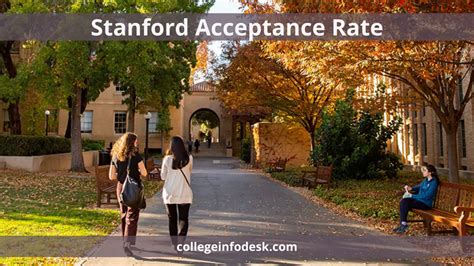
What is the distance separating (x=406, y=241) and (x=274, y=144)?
1898cm

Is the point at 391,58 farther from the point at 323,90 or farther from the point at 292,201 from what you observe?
the point at 323,90

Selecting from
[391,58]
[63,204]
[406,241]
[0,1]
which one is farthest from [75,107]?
[406,241]

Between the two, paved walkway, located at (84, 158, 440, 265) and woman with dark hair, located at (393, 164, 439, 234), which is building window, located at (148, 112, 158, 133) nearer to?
paved walkway, located at (84, 158, 440, 265)

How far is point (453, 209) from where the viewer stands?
22.9ft

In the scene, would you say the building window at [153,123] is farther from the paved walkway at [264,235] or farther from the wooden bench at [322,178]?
the paved walkway at [264,235]

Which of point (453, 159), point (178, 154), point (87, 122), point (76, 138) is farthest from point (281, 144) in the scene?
point (178, 154)

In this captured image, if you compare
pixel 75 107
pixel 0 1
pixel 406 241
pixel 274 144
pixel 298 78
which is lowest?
pixel 406 241

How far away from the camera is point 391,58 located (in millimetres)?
8938

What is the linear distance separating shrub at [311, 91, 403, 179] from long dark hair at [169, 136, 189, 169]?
1097 centimetres

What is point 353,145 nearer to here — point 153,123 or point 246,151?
point 246,151

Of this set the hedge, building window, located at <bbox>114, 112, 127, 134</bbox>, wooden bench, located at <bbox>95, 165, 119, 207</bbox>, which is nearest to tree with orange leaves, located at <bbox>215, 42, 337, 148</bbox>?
the hedge

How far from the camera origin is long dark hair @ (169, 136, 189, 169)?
5.71 metres

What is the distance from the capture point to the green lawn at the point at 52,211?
6.95 meters

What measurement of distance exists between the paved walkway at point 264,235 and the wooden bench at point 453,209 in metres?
0.69
